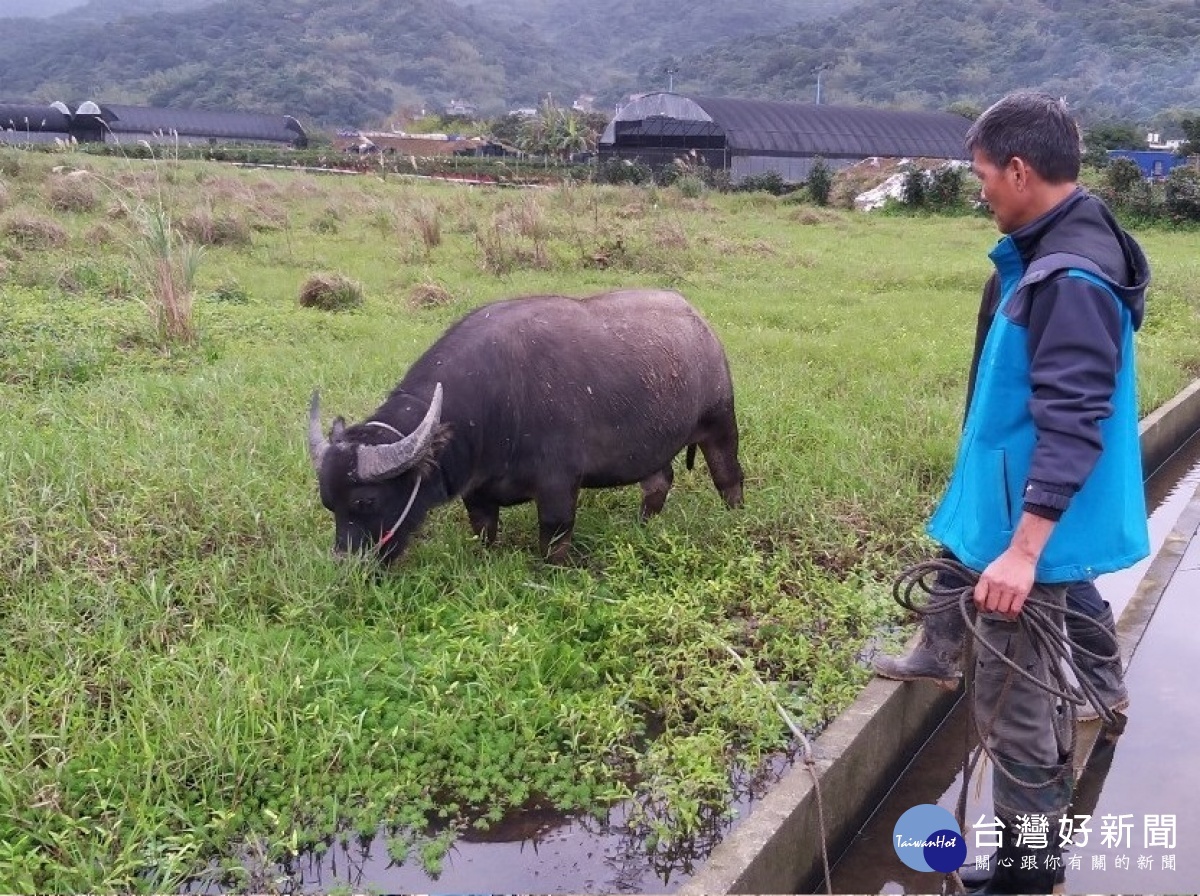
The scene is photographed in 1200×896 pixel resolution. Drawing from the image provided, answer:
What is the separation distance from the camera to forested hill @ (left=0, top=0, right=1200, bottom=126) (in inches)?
3738

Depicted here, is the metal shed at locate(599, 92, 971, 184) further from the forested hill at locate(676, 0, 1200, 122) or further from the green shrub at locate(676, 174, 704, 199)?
the forested hill at locate(676, 0, 1200, 122)

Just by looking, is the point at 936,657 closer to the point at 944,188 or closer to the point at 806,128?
the point at 944,188

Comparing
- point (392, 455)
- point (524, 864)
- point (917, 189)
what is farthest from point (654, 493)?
point (917, 189)

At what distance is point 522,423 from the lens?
14.4ft

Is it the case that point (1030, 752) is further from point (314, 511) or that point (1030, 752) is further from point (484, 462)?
point (314, 511)

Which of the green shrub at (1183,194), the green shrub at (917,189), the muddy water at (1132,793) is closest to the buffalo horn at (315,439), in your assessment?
the muddy water at (1132,793)

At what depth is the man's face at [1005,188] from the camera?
Answer: 8.11ft

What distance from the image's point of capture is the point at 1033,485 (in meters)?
2.26

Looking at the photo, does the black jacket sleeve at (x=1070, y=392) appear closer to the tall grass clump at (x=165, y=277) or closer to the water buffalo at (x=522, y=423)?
the water buffalo at (x=522, y=423)

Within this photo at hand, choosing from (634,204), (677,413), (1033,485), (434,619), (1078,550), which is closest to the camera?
(1033,485)

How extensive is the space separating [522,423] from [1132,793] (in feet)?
8.78

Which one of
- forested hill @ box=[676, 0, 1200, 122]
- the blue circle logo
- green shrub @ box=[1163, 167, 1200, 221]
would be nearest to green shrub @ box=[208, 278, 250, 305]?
the blue circle logo

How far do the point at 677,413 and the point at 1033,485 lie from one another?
2735mm

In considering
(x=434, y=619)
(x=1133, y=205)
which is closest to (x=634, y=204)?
(x=1133, y=205)
